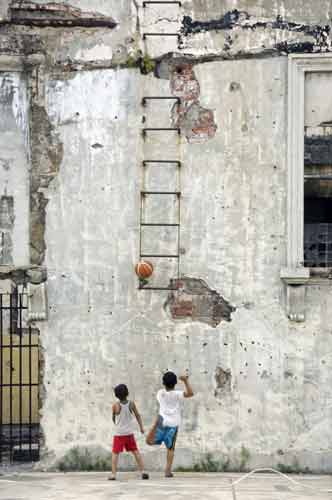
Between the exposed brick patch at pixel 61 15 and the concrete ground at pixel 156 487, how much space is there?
5.66m

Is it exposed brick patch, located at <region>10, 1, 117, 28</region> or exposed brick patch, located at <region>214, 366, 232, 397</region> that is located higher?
exposed brick patch, located at <region>10, 1, 117, 28</region>

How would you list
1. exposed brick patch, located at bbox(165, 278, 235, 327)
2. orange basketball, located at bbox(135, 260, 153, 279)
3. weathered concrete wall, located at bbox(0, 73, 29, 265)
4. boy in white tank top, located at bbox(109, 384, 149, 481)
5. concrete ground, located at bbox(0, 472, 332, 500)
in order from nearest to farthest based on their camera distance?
1. concrete ground, located at bbox(0, 472, 332, 500)
2. boy in white tank top, located at bbox(109, 384, 149, 481)
3. orange basketball, located at bbox(135, 260, 153, 279)
4. exposed brick patch, located at bbox(165, 278, 235, 327)
5. weathered concrete wall, located at bbox(0, 73, 29, 265)

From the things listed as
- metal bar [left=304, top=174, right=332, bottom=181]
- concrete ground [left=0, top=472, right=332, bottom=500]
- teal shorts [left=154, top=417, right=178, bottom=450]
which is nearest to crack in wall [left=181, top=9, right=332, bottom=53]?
metal bar [left=304, top=174, right=332, bottom=181]

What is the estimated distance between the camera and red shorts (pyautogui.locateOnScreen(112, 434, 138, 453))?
11.3m

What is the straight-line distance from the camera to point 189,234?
1227 centimetres

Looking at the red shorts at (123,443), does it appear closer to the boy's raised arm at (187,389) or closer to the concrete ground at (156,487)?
the concrete ground at (156,487)

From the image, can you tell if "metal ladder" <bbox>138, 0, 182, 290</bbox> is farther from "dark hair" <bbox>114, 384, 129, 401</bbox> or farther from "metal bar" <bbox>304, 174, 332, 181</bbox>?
"metal bar" <bbox>304, 174, 332, 181</bbox>

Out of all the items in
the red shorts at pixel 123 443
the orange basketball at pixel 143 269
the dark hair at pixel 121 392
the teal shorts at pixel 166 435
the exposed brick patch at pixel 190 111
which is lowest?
the red shorts at pixel 123 443

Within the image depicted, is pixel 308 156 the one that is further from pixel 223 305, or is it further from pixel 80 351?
pixel 80 351

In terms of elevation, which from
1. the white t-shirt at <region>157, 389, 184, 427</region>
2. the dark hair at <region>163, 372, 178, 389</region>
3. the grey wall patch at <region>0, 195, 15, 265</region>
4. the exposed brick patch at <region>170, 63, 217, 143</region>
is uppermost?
the exposed brick patch at <region>170, 63, 217, 143</region>

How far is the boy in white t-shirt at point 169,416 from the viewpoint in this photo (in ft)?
36.8

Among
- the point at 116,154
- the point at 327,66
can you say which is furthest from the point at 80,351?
the point at 327,66

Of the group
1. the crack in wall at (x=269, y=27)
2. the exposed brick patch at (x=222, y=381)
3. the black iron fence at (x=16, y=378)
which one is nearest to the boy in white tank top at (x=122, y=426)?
the exposed brick patch at (x=222, y=381)

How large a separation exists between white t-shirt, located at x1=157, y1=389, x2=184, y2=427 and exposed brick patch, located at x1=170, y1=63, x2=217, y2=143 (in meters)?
3.23
